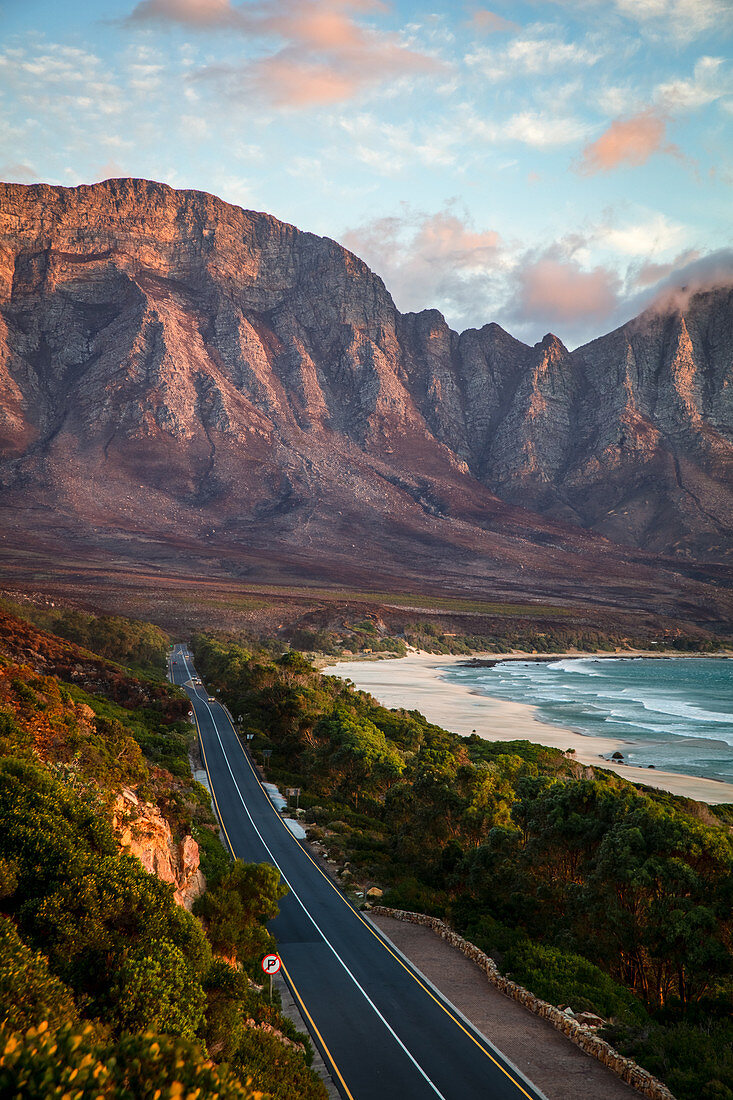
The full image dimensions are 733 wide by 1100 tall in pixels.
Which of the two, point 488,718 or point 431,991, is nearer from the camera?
point 431,991

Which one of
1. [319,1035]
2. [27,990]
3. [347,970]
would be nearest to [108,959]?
[27,990]

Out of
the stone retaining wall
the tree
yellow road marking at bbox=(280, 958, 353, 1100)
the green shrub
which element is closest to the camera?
the green shrub

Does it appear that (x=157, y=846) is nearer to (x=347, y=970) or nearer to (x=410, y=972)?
(x=347, y=970)

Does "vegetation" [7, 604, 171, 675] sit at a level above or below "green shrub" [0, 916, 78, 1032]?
below

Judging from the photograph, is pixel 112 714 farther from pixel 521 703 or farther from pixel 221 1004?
pixel 521 703

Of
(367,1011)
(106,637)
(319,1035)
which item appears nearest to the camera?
(319,1035)

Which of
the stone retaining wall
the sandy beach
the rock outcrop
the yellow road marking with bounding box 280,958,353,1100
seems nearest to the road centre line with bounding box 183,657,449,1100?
the yellow road marking with bounding box 280,958,353,1100

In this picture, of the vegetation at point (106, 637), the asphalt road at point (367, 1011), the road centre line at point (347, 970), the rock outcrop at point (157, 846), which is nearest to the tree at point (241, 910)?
the rock outcrop at point (157, 846)

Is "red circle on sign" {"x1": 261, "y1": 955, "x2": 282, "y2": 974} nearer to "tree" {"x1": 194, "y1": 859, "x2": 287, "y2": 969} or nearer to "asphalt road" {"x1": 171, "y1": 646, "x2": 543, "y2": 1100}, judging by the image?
"tree" {"x1": 194, "y1": 859, "x2": 287, "y2": 969}
